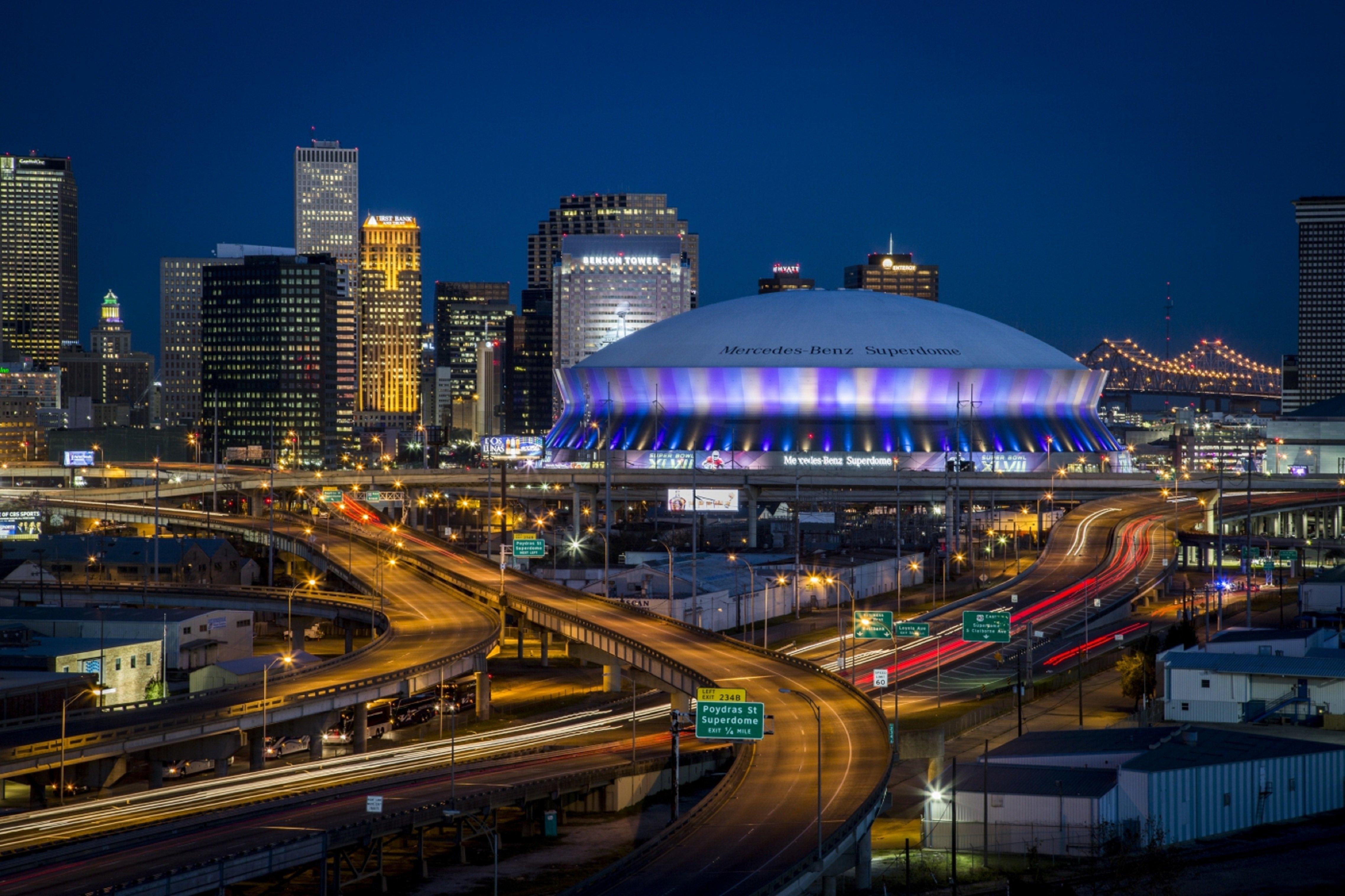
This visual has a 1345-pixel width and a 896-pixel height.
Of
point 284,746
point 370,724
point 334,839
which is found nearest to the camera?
point 334,839

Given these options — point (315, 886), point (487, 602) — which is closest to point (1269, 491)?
point (487, 602)

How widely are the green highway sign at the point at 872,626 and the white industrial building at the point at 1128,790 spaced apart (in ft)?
33.5

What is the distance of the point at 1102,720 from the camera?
67.1 meters

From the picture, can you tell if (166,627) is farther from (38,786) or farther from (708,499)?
(708,499)

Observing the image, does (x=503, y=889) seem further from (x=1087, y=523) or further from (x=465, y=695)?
(x=1087, y=523)

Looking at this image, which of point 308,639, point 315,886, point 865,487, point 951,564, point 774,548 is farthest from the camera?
point 865,487

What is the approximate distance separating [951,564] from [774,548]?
1417 centimetres

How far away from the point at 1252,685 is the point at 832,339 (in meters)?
101

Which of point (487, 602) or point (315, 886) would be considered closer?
point (315, 886)

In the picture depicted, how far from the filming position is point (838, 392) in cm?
16062

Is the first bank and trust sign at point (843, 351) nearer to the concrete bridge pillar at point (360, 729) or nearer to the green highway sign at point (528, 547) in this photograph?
the green highway sign at point (528, 547)

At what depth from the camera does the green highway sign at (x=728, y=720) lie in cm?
4947

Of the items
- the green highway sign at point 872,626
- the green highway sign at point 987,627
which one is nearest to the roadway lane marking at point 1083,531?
the green highway sign at point 987,627

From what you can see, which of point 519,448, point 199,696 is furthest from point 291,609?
point 519,448
